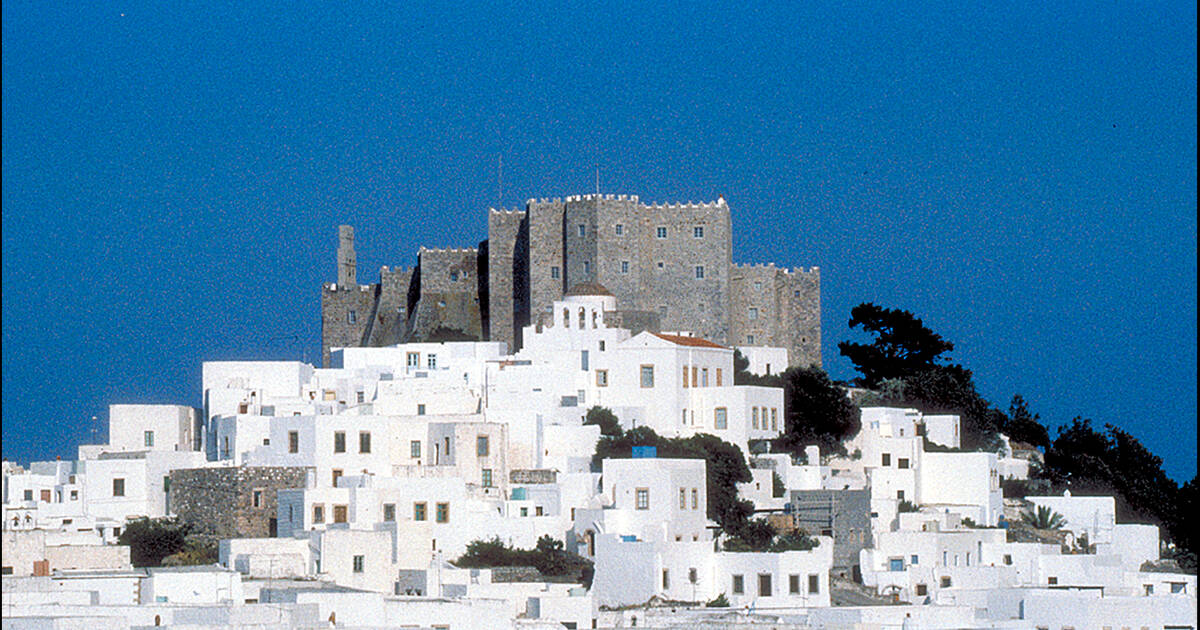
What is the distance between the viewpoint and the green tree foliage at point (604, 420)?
5206 centimetres

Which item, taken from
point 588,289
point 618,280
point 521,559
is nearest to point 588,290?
point 588,289

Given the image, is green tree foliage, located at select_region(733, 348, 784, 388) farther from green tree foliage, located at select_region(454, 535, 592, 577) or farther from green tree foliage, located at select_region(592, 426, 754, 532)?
green tree foliage, located at select_region(454, 535, 592, 577)

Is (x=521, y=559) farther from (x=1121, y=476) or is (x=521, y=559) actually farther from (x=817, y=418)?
(x=1121, y=476)

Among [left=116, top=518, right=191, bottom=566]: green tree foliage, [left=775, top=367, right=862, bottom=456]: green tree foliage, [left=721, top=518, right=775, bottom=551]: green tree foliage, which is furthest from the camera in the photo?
[left=775, top=367, right=862, bottom=456]: green tree foliage

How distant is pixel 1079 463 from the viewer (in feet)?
198

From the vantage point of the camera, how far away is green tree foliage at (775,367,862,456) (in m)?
54.4

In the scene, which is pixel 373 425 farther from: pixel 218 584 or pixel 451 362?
pixel 218 584

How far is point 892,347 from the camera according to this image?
66938mm

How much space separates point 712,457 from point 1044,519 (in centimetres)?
968

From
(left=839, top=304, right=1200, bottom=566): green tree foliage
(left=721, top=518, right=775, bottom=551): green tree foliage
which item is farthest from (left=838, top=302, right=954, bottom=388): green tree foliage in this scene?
(left=721, top=518, right=775, bottom=551): green tree foliage

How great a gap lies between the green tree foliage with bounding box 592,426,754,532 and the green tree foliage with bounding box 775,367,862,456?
295 cm

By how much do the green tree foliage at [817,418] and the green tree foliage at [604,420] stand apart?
4.51m

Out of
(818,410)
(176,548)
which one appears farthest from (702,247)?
(176,548)

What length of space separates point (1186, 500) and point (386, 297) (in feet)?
84.6
